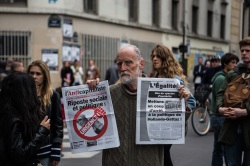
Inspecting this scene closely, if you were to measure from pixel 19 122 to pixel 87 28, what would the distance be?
18384mm

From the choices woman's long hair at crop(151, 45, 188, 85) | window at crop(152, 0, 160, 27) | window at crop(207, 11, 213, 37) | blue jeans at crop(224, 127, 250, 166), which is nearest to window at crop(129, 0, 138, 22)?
window at crop(152, 0, 160, 27)

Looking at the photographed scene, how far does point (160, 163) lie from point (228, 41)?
37587 millimetres

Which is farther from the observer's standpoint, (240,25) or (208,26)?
(240,25)

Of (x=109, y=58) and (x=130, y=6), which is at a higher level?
(x=130, y=6)

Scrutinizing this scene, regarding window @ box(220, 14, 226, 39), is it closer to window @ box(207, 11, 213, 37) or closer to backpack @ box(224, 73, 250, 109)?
window @ box(207, 11, 213, 37)

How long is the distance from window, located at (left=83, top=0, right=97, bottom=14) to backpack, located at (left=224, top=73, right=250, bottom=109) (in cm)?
1752

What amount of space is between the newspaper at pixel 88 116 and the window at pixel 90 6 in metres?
18.5

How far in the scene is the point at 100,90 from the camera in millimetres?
3463

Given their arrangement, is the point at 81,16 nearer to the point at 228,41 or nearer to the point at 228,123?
the point at 228,123

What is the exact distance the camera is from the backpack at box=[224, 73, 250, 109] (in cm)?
458

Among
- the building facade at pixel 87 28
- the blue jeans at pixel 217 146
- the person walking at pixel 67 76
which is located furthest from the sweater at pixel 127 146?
the building facade at pixel 87 28

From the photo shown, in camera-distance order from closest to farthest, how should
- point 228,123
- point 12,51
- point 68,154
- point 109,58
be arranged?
1. point 228,123
2. point 68,154
3. point 12,51
4. point 109,58

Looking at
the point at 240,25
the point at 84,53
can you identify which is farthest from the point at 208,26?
the point at 84,53

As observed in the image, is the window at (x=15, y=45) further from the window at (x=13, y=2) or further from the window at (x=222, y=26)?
the window at (x=222, y=26)
